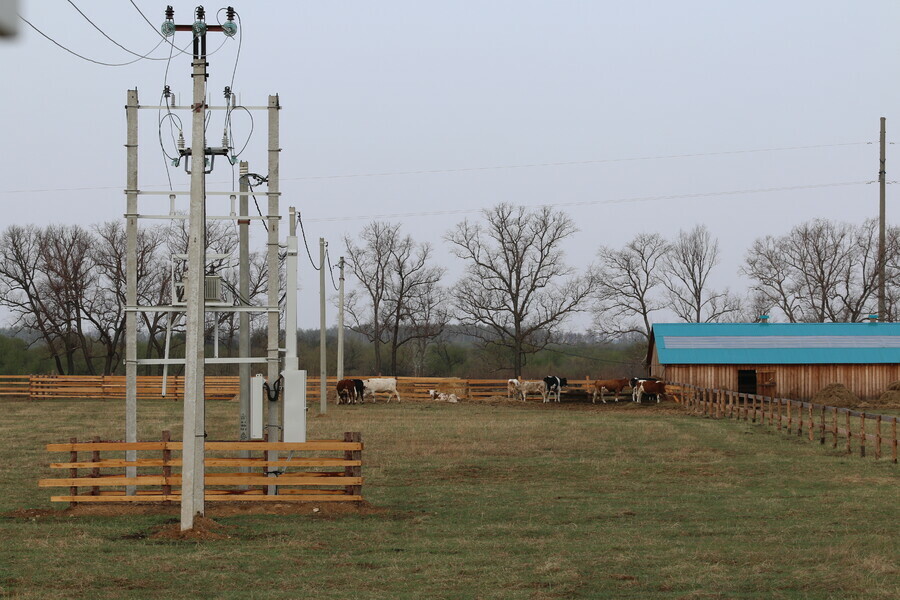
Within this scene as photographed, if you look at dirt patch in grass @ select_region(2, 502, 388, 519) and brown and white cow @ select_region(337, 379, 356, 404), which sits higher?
brown and white cow @ select_region(337, 379, 356, 404)

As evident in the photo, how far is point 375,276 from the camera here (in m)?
72.9

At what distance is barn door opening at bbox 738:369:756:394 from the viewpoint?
47.6m

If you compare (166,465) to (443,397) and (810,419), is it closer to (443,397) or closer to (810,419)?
(810,419)

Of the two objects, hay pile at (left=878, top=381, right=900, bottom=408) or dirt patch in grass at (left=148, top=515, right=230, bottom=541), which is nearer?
dirt patch in grass at (left=148, top=515, right=230, bottom=541)

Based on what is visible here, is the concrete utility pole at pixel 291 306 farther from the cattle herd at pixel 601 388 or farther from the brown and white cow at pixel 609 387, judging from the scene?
the brown and white cow at pixel 609 387

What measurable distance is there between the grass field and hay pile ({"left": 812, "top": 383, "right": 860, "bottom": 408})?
23017 millimetres

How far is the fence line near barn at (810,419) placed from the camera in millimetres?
20969

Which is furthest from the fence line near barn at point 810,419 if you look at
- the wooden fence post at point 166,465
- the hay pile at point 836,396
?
the wooden fence post at point 166,465

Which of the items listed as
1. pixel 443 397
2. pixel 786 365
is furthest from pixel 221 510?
pixel 786 365

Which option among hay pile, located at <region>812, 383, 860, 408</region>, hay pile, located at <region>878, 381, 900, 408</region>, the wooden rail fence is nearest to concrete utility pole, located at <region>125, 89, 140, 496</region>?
the wooden rail fence

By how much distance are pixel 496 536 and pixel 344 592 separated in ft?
11.2

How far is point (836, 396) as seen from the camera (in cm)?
4438

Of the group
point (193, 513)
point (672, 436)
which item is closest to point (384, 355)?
point (672, 436)

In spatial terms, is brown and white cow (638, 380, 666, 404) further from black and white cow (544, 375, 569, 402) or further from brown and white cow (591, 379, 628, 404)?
black and white cow (544, 375, 569, 402)
